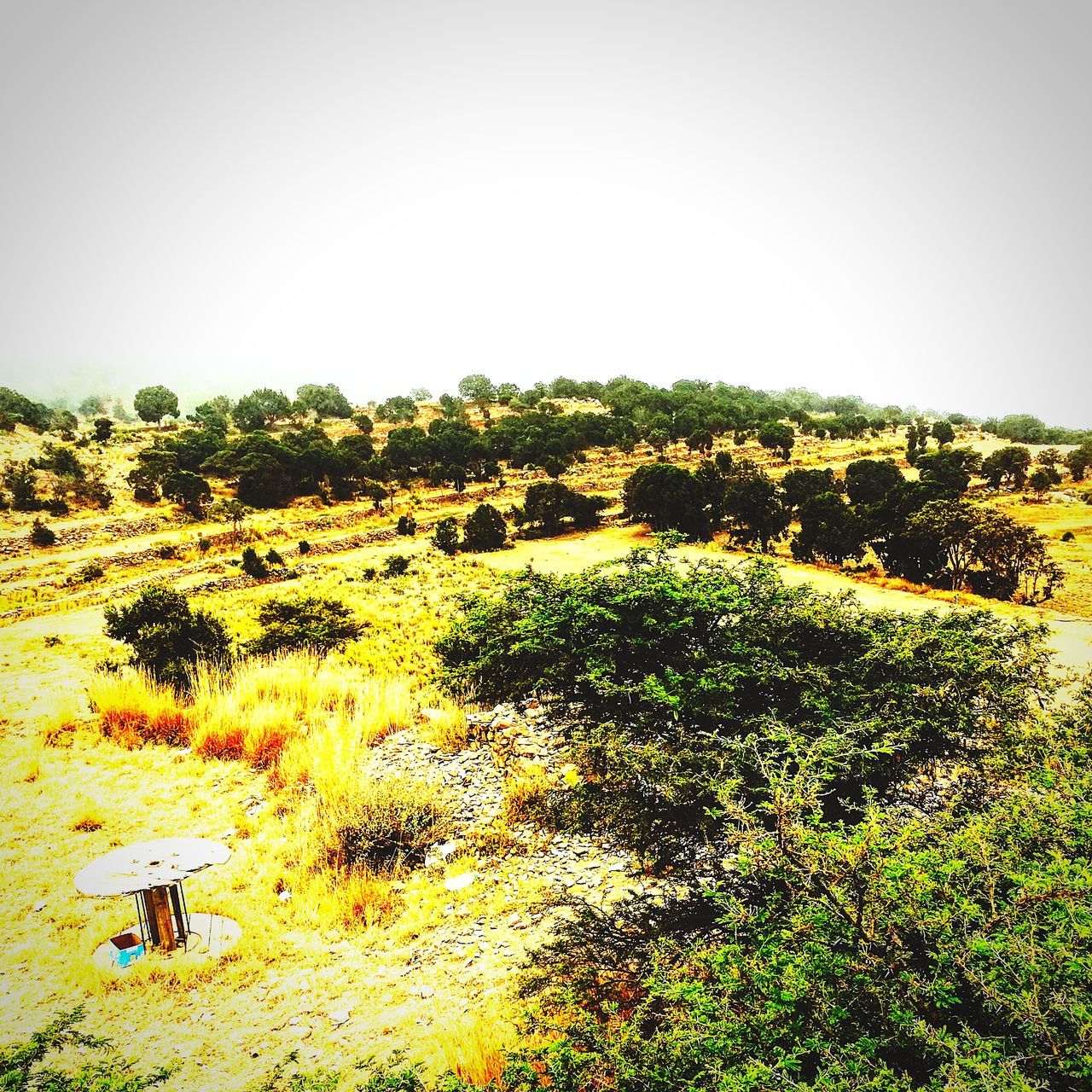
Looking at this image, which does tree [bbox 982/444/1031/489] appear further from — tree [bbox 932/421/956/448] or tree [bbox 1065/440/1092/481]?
tree [bbox 932/421/956/448]

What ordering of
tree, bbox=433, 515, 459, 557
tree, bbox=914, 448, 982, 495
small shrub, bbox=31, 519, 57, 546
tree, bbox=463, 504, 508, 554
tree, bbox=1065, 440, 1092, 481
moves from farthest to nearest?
tree, bbox=1065, 440, 1092, 481 < tree, bbox=914, 448, 982, 495 < tree, bbox=463, 504, 508, 554 < tree, bbox=433, 515, 459, 557 < small shrub, bbox=31, 519, 57, 546

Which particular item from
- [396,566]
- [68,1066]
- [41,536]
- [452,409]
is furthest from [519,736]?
[452,409]

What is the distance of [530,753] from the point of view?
10.7 m

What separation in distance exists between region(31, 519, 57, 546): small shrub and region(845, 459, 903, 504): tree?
4818 centimetres

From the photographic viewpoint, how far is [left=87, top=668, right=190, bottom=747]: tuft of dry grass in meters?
11.2

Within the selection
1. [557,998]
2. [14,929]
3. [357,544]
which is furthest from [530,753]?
[357,544]

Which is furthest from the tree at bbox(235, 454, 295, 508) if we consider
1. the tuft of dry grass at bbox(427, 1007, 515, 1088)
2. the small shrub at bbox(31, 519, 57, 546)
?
the tuft of dry grass at bbox(427, 1007, 515, 1088)

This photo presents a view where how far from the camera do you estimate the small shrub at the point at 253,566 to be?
96.6ft

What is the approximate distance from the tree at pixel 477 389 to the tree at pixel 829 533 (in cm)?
7038

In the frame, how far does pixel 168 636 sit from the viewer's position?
1430 centimetres

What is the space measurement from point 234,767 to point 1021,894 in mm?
11011

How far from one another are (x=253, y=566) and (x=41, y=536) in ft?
42.5

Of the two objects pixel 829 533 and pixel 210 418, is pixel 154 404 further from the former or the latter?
pixel 829 533

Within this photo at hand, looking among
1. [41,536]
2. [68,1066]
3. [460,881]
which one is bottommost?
[460,881]
